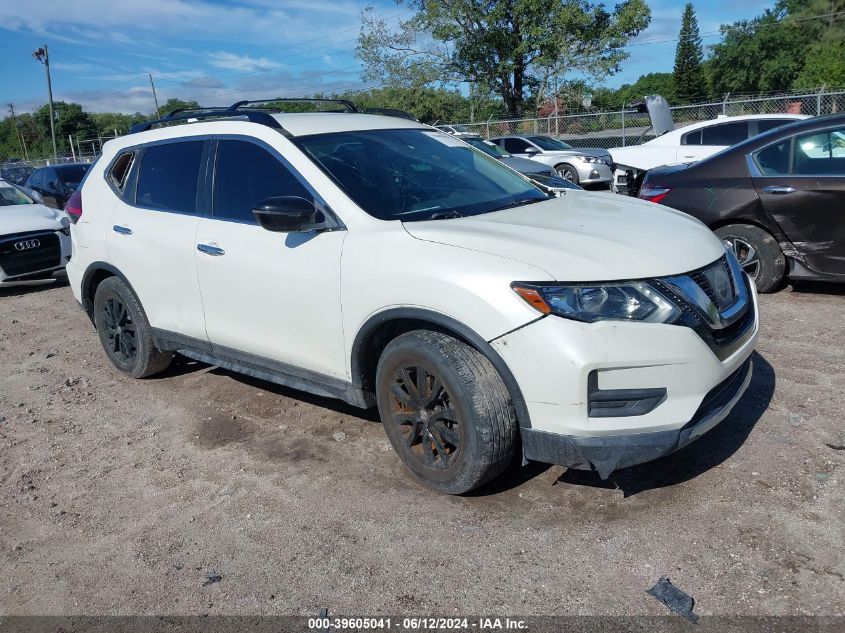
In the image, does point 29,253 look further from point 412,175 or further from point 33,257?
point 412,175

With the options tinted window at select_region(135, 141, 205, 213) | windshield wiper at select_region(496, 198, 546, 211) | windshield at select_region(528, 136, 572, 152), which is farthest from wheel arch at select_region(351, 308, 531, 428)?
windshield at select_region(528, 136, 572, 152)

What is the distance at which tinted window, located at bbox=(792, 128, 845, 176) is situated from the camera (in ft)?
19.8

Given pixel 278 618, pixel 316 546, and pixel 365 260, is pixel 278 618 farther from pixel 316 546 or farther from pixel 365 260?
pixel 365 260

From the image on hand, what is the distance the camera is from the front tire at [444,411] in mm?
3137

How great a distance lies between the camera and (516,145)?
19.8m

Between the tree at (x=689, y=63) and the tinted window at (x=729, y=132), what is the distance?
236 ft

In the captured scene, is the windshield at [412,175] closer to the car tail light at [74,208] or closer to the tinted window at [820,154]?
the tinted window at [820,154]

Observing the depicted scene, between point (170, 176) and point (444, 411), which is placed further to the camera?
point (170, 176)

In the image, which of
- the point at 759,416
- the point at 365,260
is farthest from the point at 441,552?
the point at 759,416

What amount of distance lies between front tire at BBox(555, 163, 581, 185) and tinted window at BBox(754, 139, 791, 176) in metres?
11.5

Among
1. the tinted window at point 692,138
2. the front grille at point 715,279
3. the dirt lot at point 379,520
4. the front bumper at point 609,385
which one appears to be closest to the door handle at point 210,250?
the dirt lot at point 379,520

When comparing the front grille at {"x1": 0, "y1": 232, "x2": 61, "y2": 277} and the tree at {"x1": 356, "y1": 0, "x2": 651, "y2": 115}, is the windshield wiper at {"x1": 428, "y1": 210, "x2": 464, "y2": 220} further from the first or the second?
the tree at {"x1": 356, "y1": 0, "x2": 651, "y2": 115}

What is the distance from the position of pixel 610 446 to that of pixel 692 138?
1067cm

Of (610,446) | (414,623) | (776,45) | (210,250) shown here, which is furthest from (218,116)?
(776,45)
